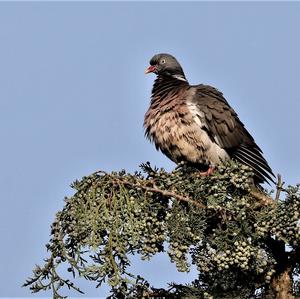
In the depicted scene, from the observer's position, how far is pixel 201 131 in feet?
26.5

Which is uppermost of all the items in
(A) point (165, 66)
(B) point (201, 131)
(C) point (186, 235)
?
(A) point (165, 66)

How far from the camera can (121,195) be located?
5320 millimetres

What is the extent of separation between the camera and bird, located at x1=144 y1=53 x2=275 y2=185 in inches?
316

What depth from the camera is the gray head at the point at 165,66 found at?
30.9 feet

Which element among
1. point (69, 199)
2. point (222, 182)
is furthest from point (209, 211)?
point (69, 199)

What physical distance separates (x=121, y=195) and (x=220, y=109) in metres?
3.24

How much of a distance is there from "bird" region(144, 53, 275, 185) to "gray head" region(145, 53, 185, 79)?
86 centimetres

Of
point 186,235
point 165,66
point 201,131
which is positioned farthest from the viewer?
point 165,66

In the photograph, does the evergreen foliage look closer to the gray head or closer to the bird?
the bird

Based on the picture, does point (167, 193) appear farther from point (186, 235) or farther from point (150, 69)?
point (150, 69)

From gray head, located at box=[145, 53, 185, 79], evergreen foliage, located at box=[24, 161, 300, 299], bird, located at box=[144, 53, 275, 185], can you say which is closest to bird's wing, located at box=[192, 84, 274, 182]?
bird, located at box=[144, 53, 275, 185]

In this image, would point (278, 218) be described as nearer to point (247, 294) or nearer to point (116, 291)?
point (247, 294)

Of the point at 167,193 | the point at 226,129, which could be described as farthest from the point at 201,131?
the point at 167,193

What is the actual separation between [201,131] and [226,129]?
1.09ft
